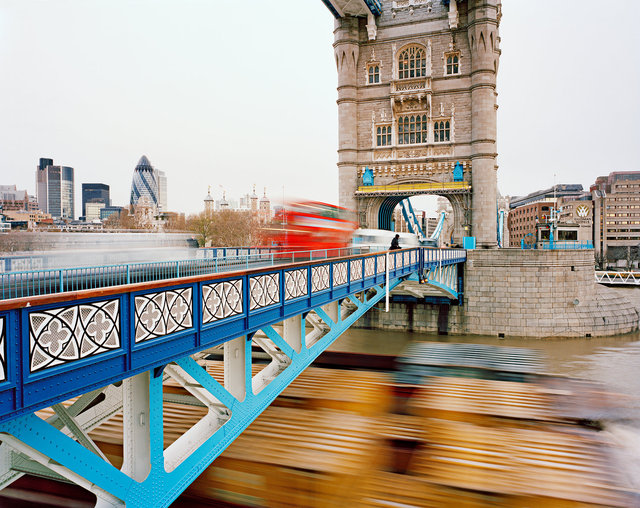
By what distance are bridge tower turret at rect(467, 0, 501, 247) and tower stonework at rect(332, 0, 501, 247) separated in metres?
0.07

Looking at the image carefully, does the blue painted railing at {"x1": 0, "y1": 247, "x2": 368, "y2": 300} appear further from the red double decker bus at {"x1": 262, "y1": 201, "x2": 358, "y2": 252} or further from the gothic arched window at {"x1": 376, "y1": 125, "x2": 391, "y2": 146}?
the gothic arched window at {"x1": 376, "y1": 125, "x2": 391, "y2": 146}

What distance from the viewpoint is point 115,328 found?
4.17 metres

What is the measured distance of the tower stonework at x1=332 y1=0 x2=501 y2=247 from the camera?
29984 mm

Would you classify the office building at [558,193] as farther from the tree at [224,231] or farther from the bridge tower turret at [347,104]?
the bridge tower turret at [347,104]

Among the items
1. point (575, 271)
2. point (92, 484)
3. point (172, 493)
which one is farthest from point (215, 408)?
point (575, 271)

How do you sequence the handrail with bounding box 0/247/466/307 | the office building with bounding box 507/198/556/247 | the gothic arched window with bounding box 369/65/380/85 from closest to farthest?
the handrail with bounding box 0/247/466/307 → the gothic arched window with bounding box 369/65/380/85 → the office building with bounding box 507/198/556/247

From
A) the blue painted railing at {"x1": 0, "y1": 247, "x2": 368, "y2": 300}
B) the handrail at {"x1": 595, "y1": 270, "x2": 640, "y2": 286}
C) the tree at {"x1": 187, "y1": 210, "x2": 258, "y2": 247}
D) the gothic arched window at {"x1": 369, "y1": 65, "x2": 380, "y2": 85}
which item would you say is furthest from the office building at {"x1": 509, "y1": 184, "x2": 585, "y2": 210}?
the blue painted railing at {"x1": 0, "y1": 247, "x2": 368, "y2": 300}

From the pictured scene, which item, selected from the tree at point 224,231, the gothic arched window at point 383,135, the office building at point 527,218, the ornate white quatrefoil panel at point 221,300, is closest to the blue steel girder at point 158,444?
the ornate white quatrefoil panel at point 221,300

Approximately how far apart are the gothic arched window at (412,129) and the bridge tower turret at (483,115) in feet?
12.1

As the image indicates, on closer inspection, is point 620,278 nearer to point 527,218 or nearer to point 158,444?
point 527,218

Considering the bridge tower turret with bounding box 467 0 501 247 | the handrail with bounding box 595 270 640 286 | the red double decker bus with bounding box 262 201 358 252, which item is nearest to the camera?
the red double decker bus with bounding box 262 201 358 252

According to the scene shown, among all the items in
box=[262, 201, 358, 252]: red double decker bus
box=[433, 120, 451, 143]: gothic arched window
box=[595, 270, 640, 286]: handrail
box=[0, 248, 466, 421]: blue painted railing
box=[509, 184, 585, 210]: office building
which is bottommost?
box=[595, 270, 640, 286]: handrail

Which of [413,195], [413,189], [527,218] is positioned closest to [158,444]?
[413,189]

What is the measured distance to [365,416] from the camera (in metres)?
13.6
